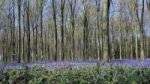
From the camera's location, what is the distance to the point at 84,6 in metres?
41.4

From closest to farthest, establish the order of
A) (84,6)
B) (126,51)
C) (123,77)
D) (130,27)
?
1. (123,77)
2. (84,6)
3. (130,27)
4. (126,51)

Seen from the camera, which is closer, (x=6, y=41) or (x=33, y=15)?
(x=33, y=15)

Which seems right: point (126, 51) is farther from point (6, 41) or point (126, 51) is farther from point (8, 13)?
point (8, 13)

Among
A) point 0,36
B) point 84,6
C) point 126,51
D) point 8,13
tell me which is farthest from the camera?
point 126,51

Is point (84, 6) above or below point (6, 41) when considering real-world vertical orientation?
above

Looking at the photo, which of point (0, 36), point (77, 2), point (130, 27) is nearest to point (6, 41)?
point (0, 36)

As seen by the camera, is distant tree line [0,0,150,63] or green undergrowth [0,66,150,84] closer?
green undergrowth [0,66,150,84]

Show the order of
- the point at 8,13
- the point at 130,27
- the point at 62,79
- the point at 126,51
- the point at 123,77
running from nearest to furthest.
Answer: the point at 62,79
the point at 123,77
the point at 8,13
the point at 130,27
the point at 126,51

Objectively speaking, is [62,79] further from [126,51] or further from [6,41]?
[126,51]

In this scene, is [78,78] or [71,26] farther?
[71,26]

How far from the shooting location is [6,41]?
2282 inches

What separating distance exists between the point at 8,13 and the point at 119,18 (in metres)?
20.5

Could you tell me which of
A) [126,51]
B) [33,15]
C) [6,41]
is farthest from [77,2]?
[126,51]

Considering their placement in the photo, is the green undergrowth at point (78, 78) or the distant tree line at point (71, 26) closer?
the green undergrowth at point (78, 78)
